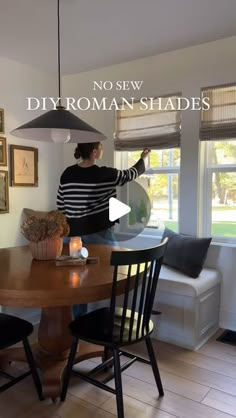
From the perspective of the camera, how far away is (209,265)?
3.06 metres

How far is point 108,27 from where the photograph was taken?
2.53 metres

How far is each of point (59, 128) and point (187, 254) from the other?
1.54 m

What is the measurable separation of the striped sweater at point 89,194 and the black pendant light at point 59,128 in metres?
0.25

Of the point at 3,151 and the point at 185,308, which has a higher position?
the point at 3,151

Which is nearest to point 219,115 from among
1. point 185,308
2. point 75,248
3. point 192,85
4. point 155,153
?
point 192,85

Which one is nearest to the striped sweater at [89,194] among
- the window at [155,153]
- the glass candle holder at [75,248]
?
the glass candle holder at [75,248]

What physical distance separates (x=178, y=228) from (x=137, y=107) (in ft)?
4.02

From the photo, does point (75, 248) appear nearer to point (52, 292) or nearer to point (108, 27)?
point (52, 292)

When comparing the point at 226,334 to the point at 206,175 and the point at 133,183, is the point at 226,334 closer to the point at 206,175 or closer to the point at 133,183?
the point at 206,175

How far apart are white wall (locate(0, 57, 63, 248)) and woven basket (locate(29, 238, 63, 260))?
118 centimetres

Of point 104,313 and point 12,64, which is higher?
point 12,64

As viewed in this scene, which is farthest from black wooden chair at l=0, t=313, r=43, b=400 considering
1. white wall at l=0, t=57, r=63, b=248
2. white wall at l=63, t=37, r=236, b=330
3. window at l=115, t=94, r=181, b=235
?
window at l=115, t=94, r=181, b=235

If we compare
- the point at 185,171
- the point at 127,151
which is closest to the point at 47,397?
the point at 185,171
